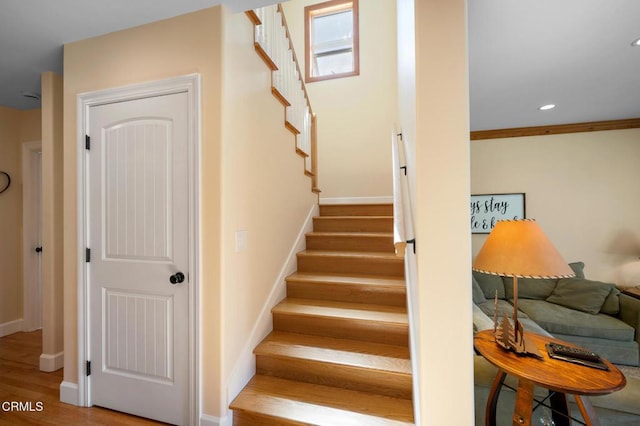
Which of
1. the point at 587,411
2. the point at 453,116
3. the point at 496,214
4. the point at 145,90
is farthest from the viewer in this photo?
the point at 496,214

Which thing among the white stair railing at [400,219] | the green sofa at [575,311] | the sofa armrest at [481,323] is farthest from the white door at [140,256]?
the green sofa at [575,311]

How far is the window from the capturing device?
4246 mm

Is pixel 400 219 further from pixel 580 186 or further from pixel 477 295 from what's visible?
pixel 580 186

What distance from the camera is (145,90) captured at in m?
1.77

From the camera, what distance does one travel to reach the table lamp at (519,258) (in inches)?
55.9

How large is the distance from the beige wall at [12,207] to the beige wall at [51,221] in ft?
4.01

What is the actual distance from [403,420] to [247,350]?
3.45 ft

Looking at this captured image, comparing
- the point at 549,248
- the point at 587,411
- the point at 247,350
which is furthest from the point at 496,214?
the point at 247,350

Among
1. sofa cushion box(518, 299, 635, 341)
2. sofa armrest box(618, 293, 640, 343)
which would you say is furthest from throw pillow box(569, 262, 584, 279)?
sofa cushion box(518, 299, 635, 341)

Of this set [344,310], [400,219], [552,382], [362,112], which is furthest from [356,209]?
[552,382]

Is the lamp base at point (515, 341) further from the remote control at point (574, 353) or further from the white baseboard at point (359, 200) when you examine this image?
the white baseboard at point (359, 200)

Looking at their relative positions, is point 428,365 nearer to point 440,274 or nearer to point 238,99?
point 440,274

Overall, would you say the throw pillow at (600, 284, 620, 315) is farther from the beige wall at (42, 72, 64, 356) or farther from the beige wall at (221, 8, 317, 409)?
the beige wall at (42, 72, 64, 356)

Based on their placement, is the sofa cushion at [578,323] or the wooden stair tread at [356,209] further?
the wooden stair tread at [356,209]
